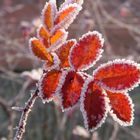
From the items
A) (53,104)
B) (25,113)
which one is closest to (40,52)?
(25,113)

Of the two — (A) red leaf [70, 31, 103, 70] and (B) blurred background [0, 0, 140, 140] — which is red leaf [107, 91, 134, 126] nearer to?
(A) red leaf [70, 31, 103, 70]

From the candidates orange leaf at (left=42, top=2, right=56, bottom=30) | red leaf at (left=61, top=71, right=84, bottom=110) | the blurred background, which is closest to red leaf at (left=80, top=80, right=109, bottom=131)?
red leaf at (left=61, top=71, right=84, bottom=110)

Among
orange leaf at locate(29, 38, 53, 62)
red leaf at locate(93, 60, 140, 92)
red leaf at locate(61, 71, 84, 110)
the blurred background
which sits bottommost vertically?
red leaf at locate(61, 71, 84, 110)

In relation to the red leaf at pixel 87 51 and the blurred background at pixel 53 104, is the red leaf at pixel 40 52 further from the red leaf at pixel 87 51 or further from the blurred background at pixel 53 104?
the blurred background at pixel 53 104

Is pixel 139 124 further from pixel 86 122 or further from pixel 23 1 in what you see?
pixel 23 1

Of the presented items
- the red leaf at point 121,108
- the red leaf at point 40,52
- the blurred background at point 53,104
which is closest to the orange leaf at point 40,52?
the red leaf at point 40,52

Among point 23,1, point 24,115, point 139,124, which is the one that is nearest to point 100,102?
point 24,115
